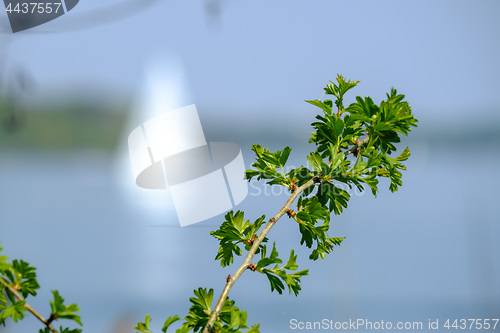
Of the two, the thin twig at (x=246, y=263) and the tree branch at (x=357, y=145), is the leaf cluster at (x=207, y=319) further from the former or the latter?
the tree branch at (x=357, y=145)

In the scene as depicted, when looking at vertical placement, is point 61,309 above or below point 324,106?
below

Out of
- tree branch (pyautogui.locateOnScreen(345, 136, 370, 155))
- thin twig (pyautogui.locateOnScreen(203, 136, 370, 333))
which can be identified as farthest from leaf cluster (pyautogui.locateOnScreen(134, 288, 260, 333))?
tree branch (pyautogui.locateOnScreen(345, 136, 370, 155))

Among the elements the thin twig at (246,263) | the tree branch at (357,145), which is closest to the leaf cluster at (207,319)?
the thin twig at (246,263)

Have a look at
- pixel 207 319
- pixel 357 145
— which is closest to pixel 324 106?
pixel 357 145

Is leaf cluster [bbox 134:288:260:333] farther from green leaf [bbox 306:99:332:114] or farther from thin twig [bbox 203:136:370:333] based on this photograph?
green leaf [bbox 306:99:332:114]

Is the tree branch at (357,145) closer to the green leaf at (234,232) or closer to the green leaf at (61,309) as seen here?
the green leaf at (234,232)

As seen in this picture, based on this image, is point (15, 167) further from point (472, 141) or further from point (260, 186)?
point (472, 141)

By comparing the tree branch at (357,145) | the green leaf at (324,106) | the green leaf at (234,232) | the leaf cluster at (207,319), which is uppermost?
the green leaf at (324,106)

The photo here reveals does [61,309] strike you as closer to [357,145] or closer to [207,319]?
[207,319]

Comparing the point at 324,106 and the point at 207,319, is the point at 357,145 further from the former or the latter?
the point at 207,319

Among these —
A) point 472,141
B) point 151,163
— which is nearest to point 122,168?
point 151,163

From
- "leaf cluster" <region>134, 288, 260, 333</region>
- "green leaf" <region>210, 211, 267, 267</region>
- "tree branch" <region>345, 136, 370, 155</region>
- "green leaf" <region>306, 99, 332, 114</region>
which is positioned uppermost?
"green leaf" <region>306, 99, 332, 114</region>

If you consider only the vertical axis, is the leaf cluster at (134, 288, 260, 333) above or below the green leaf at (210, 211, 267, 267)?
below

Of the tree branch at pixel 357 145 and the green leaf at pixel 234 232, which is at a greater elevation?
the tree branch at pixel 357 145
